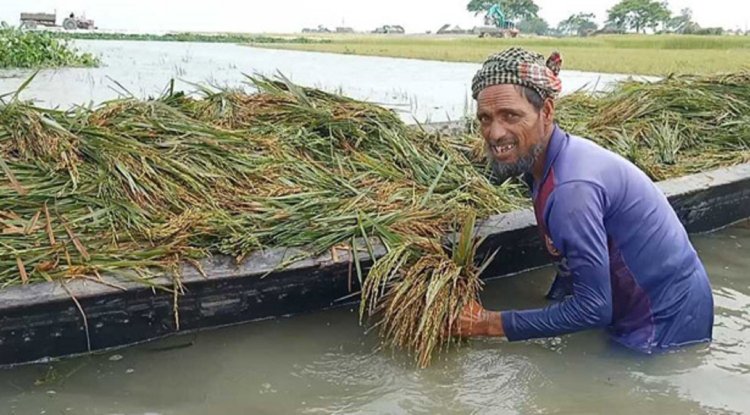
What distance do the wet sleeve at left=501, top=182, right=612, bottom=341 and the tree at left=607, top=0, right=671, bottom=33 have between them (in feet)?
232

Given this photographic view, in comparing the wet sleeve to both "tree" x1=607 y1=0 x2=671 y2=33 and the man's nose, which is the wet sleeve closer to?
the man's nose

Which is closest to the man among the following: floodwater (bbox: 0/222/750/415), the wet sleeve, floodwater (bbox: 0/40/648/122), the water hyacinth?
the wet sleeve

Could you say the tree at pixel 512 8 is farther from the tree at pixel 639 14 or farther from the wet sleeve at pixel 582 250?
the wet sleeve at pixel 582 250

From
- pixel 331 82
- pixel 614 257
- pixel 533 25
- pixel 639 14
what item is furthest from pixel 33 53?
pixel 533 25

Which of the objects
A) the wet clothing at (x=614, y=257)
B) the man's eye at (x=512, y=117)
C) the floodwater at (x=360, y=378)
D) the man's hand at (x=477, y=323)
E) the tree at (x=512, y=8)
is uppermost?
the tree at (x=512, y=8)

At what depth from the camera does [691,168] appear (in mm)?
4523

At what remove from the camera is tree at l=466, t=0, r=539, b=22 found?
75500mm

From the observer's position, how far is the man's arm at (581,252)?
220 centimetres

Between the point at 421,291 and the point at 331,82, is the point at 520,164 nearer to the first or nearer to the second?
the point at 421,291

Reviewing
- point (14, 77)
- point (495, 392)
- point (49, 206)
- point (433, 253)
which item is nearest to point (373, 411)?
point (495, 392)

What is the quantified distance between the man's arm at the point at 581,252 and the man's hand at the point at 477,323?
0.58 feet

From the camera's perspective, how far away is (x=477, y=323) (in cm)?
249

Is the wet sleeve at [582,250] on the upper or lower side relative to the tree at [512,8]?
lower

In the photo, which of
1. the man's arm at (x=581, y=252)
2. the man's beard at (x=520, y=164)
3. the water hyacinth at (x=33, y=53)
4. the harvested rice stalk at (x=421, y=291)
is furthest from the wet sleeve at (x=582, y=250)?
the water hyacinth at (x=33, y=53)
